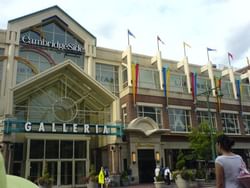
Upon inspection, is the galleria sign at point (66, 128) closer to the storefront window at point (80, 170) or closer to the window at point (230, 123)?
the storefront window at point (80, 170)

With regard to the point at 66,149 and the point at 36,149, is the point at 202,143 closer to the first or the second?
the point at 66,149

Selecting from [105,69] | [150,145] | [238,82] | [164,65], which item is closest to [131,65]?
[105,69]

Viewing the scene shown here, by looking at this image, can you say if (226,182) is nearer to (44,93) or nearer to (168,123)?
(44,93)

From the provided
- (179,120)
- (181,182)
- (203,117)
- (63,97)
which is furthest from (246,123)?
(63,97)

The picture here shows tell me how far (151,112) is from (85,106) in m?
7.25

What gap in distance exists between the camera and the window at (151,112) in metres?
28.2

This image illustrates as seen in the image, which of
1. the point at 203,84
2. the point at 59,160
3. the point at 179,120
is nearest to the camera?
the point at 59,160

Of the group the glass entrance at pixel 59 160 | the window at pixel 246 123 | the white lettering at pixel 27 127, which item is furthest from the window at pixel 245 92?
the white lettering at pixel 27 127

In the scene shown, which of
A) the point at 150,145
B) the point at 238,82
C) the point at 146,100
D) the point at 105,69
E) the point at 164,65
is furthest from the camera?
the point at 238,82

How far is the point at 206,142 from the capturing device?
2441cm

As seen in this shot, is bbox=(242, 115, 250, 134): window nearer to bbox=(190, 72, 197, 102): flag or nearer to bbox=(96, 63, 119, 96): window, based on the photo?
bbox=(190, 72, 197, 102): flag

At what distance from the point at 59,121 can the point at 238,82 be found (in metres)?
24.8

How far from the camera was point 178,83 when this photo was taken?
33.0 m

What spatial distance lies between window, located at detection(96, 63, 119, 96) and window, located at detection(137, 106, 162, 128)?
3.57 m
